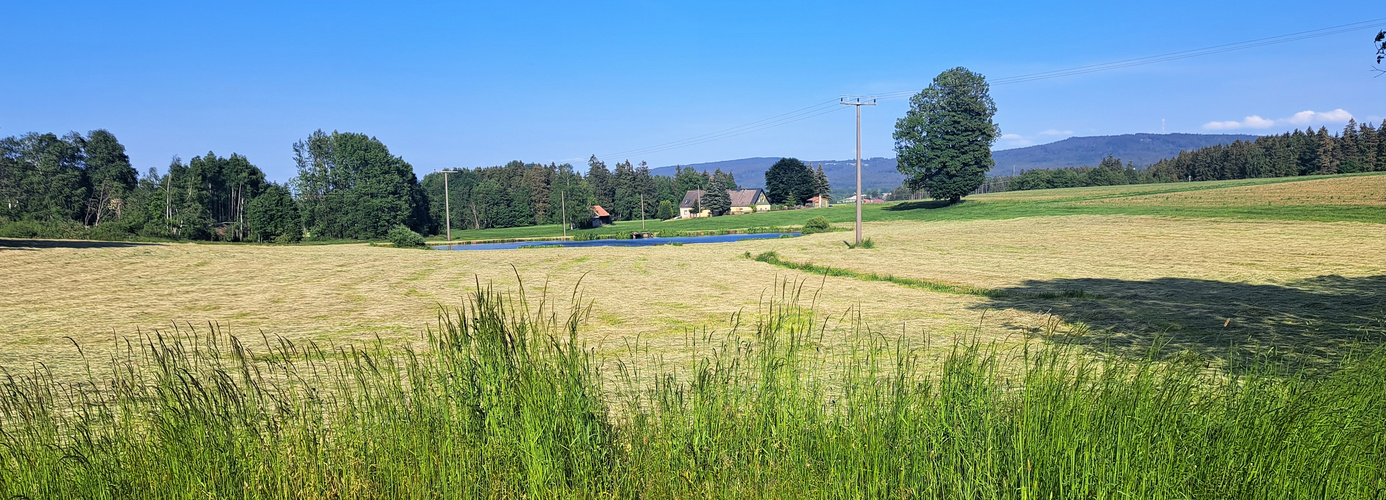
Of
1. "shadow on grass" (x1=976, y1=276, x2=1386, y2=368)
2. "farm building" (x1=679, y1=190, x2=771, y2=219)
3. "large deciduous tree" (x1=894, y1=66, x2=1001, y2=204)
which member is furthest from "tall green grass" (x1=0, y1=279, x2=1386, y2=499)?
"farm building" (x1=679, y1=190, x2=771, y2=219)

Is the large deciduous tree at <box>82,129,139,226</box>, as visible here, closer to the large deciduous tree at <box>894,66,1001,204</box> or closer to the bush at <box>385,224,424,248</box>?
the bush at <box>385,224,424,248</box>

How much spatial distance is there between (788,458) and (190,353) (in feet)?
31.7

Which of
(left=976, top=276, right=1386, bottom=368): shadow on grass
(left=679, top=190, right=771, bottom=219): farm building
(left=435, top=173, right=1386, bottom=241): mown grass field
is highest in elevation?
(left=679, top=190, right=771, bottom=219): farm building

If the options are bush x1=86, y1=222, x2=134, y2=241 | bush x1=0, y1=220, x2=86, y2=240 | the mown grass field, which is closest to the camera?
the mown grass field

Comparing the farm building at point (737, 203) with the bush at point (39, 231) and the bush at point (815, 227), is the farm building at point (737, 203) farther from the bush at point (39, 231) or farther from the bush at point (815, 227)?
the bush at point (39, 231)

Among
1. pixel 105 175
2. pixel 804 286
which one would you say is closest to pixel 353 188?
pixel 105 175

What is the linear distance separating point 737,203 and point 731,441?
158m

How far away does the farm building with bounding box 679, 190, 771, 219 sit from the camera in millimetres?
139625

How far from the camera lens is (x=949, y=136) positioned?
71.9 m

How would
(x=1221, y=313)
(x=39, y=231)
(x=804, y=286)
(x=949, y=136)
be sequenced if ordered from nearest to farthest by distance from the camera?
(x=1221, y=313) < (x=804, y=286) < (x=39, y=231) < (x=949, y=136)

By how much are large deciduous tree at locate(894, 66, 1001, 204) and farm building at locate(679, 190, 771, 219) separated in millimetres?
59103

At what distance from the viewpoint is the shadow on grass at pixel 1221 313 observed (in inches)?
385

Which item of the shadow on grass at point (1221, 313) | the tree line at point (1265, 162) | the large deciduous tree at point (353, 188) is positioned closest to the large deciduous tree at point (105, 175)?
the large deciduous tree at point (353, 188)

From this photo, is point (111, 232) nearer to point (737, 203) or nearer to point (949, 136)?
point (949, 136)
